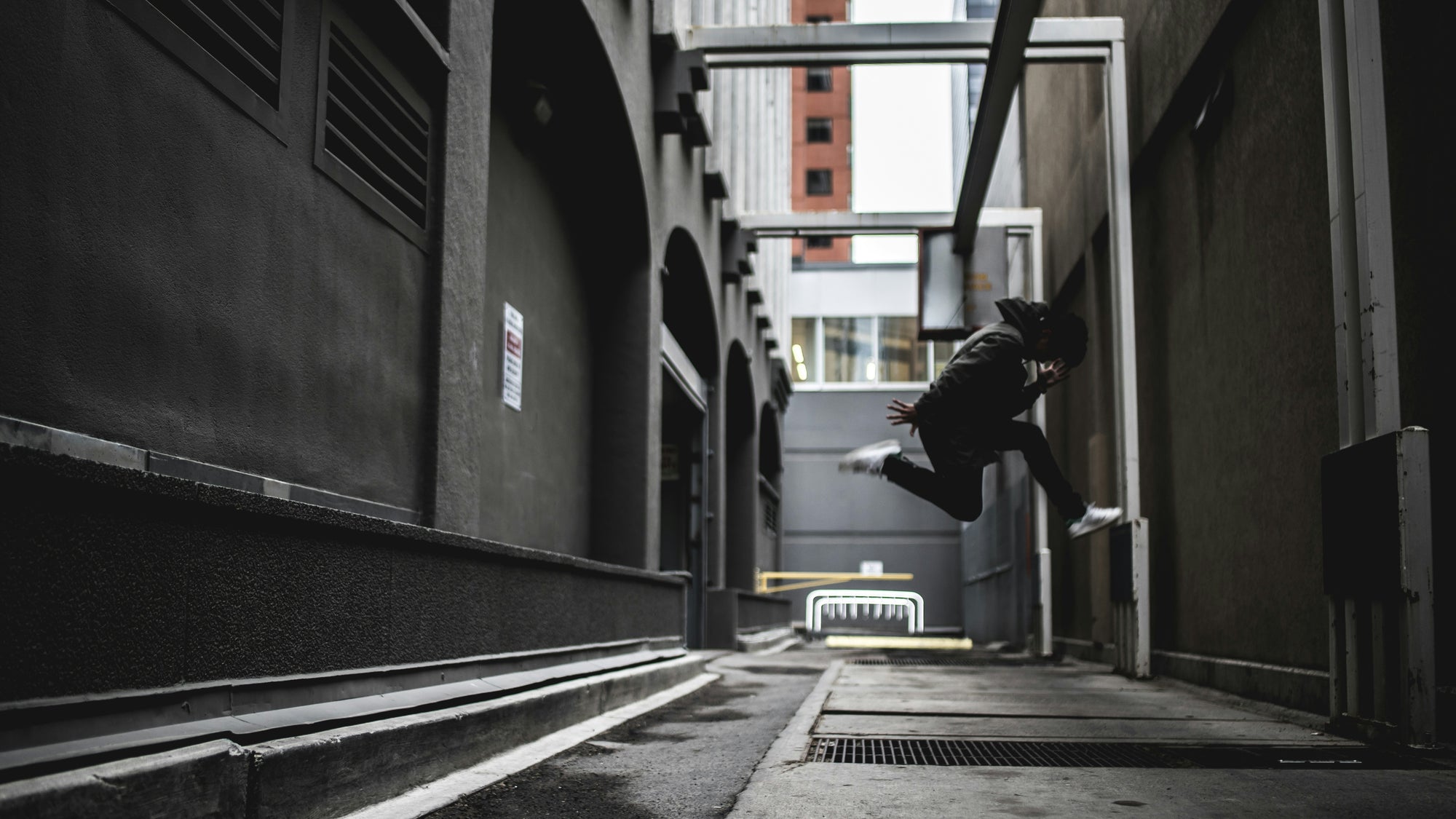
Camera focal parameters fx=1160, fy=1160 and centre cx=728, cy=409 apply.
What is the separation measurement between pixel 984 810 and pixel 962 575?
2751cm

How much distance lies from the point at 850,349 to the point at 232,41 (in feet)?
96.4

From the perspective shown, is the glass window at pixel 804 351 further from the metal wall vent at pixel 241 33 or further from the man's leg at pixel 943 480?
the metal wall vent at pixel 241 33

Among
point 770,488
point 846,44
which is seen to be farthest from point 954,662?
point 770,488

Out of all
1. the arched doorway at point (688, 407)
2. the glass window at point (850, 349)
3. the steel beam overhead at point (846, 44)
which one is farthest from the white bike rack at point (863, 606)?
the steel beam overhead at point (846, 44)

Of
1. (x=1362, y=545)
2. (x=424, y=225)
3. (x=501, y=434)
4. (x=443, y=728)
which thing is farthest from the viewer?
(x=501, y=434)

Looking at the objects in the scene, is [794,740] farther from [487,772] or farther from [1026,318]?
[1026,318]

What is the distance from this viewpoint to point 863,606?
3006 centimetres

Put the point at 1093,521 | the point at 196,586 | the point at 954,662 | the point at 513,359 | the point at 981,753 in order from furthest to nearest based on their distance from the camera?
1. the point at 954,662
2. the point at 513,359
3. the point at 1093,521
4. the point at 981,753
5. the point at 196,586

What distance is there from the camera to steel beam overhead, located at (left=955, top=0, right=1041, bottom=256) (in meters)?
8.99

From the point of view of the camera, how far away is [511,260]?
7.75 metres

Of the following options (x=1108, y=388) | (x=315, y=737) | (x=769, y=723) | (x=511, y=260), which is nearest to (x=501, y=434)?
(x=511, y=260)

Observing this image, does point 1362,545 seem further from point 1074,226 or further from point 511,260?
point 1074,226

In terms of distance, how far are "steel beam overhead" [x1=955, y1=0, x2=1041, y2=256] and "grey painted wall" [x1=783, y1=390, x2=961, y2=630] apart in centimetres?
1713

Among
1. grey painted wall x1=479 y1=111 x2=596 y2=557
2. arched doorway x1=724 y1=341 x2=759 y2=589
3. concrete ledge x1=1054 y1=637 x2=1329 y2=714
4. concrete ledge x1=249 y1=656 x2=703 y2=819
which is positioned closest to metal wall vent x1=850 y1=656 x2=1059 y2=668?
concrete ledge x1=1054 y1=637 x2=1329 y2=714
